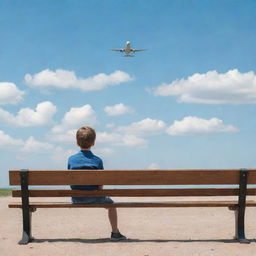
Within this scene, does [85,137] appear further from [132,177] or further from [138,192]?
[138,192]

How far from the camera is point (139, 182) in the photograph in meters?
6.19

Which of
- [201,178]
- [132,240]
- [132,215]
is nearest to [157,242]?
[132,240]

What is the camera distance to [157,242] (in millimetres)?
6445

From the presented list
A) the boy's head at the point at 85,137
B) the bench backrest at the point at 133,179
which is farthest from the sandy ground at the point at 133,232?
the boy's head at the point at 85,137

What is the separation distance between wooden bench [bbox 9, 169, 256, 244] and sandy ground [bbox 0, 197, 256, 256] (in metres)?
0.45

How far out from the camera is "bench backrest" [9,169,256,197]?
6162 mm

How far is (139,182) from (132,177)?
4.4 inches

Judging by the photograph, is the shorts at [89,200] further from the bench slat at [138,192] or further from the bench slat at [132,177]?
the bench slat at [132,177]

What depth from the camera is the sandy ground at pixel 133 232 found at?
5973 mm

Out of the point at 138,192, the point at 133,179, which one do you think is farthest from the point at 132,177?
the point at 138,192

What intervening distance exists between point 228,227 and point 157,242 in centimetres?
211

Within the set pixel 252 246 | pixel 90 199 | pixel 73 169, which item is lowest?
pixel 252 246

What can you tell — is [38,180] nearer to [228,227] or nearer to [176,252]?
[176,252]

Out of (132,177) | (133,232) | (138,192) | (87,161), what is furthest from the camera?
(133,232)
